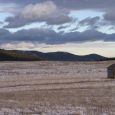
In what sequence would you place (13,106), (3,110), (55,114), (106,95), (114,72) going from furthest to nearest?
1. (114,72)
2. (106,95)
3. (13,106)
4. (3,110)
5. (55,114)

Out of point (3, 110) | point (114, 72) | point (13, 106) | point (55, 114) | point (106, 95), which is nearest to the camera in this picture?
point (55, 114)

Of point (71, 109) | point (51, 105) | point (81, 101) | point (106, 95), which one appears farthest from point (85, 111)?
point (106, 95)

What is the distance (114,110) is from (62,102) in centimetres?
490

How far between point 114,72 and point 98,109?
3322 centimetres

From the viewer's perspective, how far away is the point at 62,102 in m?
29.5

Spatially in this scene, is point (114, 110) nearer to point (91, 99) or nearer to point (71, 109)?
point (71, 109)

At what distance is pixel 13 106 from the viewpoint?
27.5 meters

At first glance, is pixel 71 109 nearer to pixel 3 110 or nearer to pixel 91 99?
pixel 3 110

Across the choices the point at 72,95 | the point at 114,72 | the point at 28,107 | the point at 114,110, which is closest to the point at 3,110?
the point at 28,107

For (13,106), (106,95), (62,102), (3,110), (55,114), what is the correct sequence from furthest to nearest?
(106,95) < (62,102) < (13,106) < (3,110) < (55,114)

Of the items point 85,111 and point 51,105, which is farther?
point 51,105

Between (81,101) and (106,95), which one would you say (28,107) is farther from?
(106,95)

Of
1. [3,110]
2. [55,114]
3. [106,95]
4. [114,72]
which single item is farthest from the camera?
[114,72]

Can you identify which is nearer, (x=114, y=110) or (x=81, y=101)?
(x=114, y=110)
